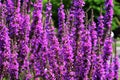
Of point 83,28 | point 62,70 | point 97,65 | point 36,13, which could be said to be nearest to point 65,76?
point 62,70

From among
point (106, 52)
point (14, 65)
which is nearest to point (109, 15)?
point (106, 52)

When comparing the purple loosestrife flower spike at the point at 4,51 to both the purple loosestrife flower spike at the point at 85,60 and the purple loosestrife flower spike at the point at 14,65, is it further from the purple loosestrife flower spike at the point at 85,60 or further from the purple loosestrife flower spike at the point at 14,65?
the purple loosestrife flower spike at the point at 85,60

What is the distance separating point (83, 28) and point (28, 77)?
0.92 metres

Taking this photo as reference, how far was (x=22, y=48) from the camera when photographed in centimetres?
518

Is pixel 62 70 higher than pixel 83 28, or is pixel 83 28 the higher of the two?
pixel 83 28

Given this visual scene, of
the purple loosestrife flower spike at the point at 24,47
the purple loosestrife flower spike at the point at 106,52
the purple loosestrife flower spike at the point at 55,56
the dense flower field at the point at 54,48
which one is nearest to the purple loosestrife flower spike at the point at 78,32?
the dense flower field at the point at 54,48

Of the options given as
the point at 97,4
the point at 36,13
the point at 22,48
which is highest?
the point at 36,13

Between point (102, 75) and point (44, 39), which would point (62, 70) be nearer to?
point (102, 75)

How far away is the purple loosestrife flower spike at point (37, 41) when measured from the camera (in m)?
5.62

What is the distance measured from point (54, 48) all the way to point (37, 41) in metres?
0.65

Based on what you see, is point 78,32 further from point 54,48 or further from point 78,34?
point 54,48

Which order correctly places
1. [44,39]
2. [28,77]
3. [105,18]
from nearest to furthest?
[28,77] < [44,39] < [105,18]

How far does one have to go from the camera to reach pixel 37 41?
18.8 feet

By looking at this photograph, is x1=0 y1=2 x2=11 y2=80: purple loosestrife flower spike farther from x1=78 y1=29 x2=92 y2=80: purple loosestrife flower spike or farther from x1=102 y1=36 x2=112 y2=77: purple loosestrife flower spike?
x1=102 y1=36 x2=112 y2=77: purple loosestrife flower spike
